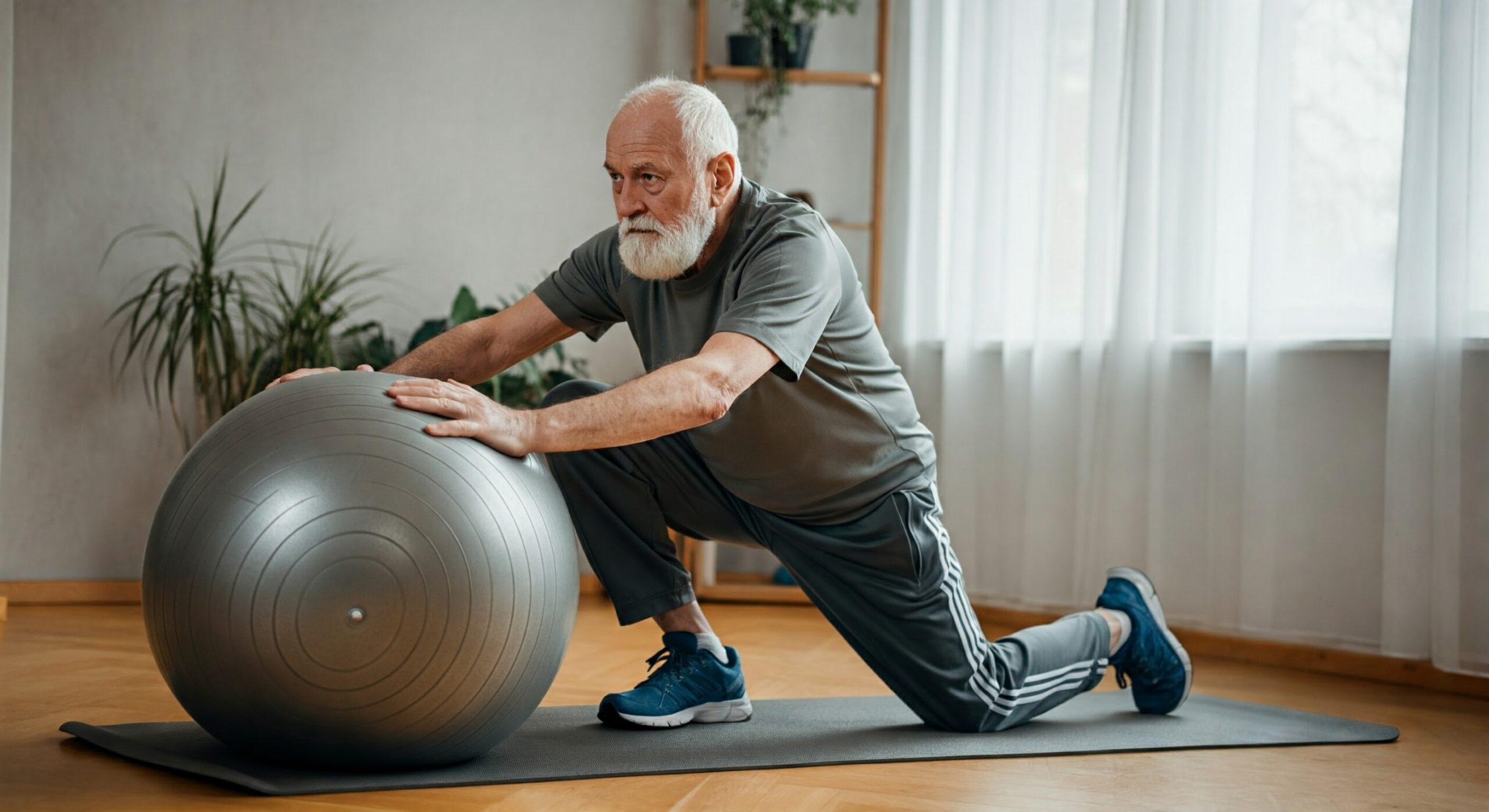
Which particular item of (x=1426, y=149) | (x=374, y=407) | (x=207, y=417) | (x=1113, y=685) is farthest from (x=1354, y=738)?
(x=207, y=417)

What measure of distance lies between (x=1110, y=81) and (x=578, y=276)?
1785 millimetres

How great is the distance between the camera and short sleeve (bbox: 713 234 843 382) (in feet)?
5.94

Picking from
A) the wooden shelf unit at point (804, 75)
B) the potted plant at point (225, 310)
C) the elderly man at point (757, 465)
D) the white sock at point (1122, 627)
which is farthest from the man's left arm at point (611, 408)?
the wooden shelf unit at point (804, 75)

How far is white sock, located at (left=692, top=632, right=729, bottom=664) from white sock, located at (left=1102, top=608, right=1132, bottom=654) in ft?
2.29

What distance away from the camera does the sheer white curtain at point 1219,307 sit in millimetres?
2719

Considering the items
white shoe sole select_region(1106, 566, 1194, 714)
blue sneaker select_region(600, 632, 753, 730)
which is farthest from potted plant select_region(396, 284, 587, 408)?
white shoe sole select_region(1106, 566, 1194, 714)

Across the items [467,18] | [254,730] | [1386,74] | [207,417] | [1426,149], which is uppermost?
[467,18]

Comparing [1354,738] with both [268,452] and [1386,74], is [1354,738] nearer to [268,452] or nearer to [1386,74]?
[1386,74]

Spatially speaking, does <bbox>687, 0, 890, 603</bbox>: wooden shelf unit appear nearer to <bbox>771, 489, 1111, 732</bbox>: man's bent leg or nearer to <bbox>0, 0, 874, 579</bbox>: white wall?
<bbox>0, 0, 874, 579</bbox>: white wall

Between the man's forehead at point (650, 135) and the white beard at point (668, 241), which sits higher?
the man's forehead at point (650, 135)

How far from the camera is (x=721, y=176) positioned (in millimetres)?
2035

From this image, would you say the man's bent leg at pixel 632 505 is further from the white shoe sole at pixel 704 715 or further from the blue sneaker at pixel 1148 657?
the blue sneaker at pixel 1148 657

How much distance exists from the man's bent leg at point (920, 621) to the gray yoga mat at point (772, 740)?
6 cm

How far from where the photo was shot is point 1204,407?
3.19 metres
